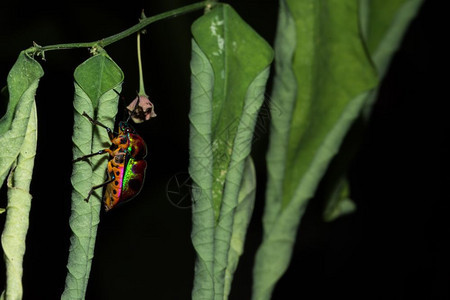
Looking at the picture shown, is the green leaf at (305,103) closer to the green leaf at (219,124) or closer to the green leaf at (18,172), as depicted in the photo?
the green leaf at (219,124)

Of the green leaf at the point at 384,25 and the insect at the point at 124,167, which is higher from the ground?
the green leaf at the point at 384,25

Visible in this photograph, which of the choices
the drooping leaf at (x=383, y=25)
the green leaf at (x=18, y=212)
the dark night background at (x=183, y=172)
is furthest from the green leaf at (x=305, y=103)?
the dark night background at (x=183, y=172)

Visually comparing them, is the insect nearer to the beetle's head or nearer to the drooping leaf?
the beetle's head

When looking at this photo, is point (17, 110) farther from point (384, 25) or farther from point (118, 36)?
point (384, 25)

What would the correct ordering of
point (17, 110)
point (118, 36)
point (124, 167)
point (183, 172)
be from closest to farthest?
point (17, 110), point (118, 36), point (124, 167), point (183, 172)

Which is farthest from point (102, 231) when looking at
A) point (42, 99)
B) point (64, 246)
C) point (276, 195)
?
point (276, 195)

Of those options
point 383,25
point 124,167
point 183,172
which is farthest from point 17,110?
point 183,172
